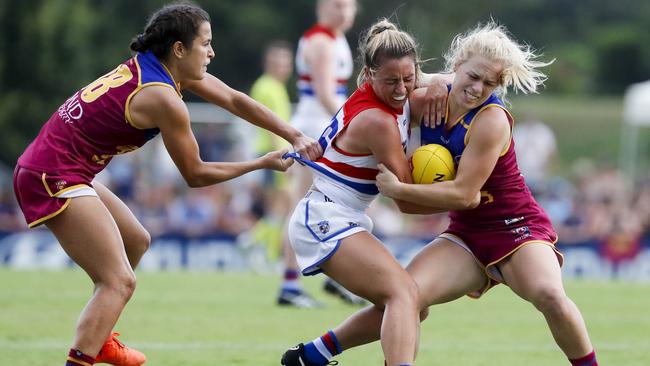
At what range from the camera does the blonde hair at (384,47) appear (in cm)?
539

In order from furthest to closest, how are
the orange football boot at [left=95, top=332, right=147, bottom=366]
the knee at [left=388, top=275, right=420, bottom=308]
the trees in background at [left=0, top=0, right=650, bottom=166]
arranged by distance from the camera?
the trees in background at [left=0, top=0, right=650, bottom=166] → the orange football boot at [left=95, top=332, right=147, bottom=366] → the knee at [left=388, top=275, right=420, bottom=308]

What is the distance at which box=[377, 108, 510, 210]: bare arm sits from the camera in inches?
209

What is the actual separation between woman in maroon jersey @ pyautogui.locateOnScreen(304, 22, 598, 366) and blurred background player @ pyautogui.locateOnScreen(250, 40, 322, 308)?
3385 mm

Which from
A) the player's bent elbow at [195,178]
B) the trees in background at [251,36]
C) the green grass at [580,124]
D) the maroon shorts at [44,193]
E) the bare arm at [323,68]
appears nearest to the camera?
the maroon shorts at [44,193]

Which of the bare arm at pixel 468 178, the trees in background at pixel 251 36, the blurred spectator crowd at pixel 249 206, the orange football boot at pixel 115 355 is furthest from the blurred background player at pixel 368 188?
the trees in background at pixel 251 36

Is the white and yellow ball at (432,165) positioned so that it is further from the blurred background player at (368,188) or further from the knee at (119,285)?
the knee at (119,285)

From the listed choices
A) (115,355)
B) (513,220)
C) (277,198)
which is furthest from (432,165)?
(277,198)

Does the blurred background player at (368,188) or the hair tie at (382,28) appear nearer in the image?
the blurred background player at (368,188)

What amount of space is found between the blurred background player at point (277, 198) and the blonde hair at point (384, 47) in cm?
365

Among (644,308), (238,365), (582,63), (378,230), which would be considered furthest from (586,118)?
(238,365)

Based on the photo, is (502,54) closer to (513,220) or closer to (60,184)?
(513,220)

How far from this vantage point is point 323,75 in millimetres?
9352

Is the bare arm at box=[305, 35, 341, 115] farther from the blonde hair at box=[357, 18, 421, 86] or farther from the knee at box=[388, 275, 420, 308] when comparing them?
the knee at box=[388, 275, 420, 308]

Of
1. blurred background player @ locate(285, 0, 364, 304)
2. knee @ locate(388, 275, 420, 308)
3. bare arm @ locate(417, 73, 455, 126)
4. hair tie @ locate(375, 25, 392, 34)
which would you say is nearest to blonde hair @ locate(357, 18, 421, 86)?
hair tie @ locate(375, 25, 392, 34)
